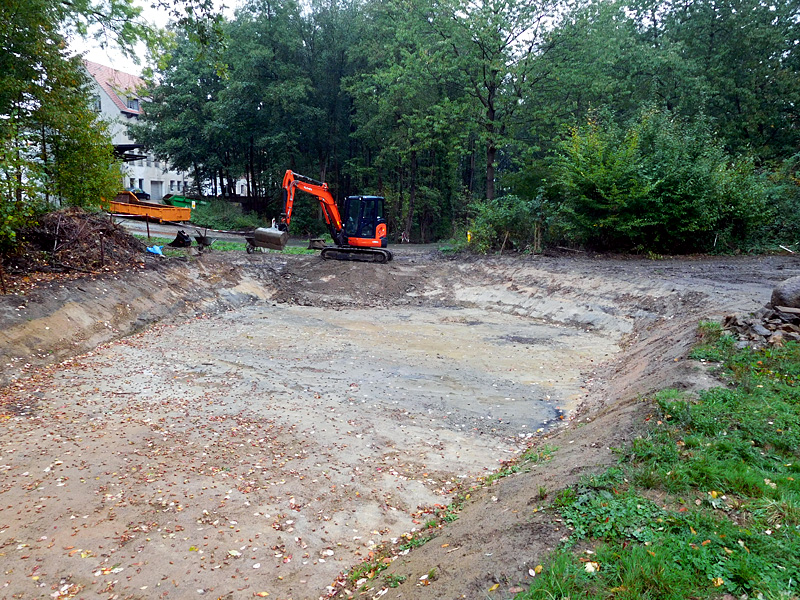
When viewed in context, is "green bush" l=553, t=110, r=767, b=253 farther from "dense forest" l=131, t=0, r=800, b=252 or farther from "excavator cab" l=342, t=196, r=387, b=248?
"excavator cab" l=342, t=196, r=387, b=248

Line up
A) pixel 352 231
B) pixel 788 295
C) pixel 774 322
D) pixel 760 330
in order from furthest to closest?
pixel 352 231, pixel 788 295, pixel 774 322, pixel 760 330

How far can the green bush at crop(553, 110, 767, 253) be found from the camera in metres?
19.2

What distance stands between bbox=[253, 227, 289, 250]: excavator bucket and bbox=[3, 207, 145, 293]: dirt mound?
20.9ft

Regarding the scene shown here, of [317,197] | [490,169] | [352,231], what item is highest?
[490,169]

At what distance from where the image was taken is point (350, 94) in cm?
3212

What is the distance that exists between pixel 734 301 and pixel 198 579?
39.2ft

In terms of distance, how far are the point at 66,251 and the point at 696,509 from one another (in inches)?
580

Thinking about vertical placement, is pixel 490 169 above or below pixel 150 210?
above

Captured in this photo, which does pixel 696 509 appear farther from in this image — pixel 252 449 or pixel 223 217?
pixel 223 217

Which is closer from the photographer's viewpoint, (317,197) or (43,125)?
(43,125)

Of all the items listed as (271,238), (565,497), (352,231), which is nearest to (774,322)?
(565,497)

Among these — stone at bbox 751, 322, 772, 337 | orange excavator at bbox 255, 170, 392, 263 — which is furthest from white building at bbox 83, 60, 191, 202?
stone at bbox 751, 322, 772, 337

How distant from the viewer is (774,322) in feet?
25.7

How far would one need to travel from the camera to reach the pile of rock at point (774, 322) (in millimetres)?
7402
